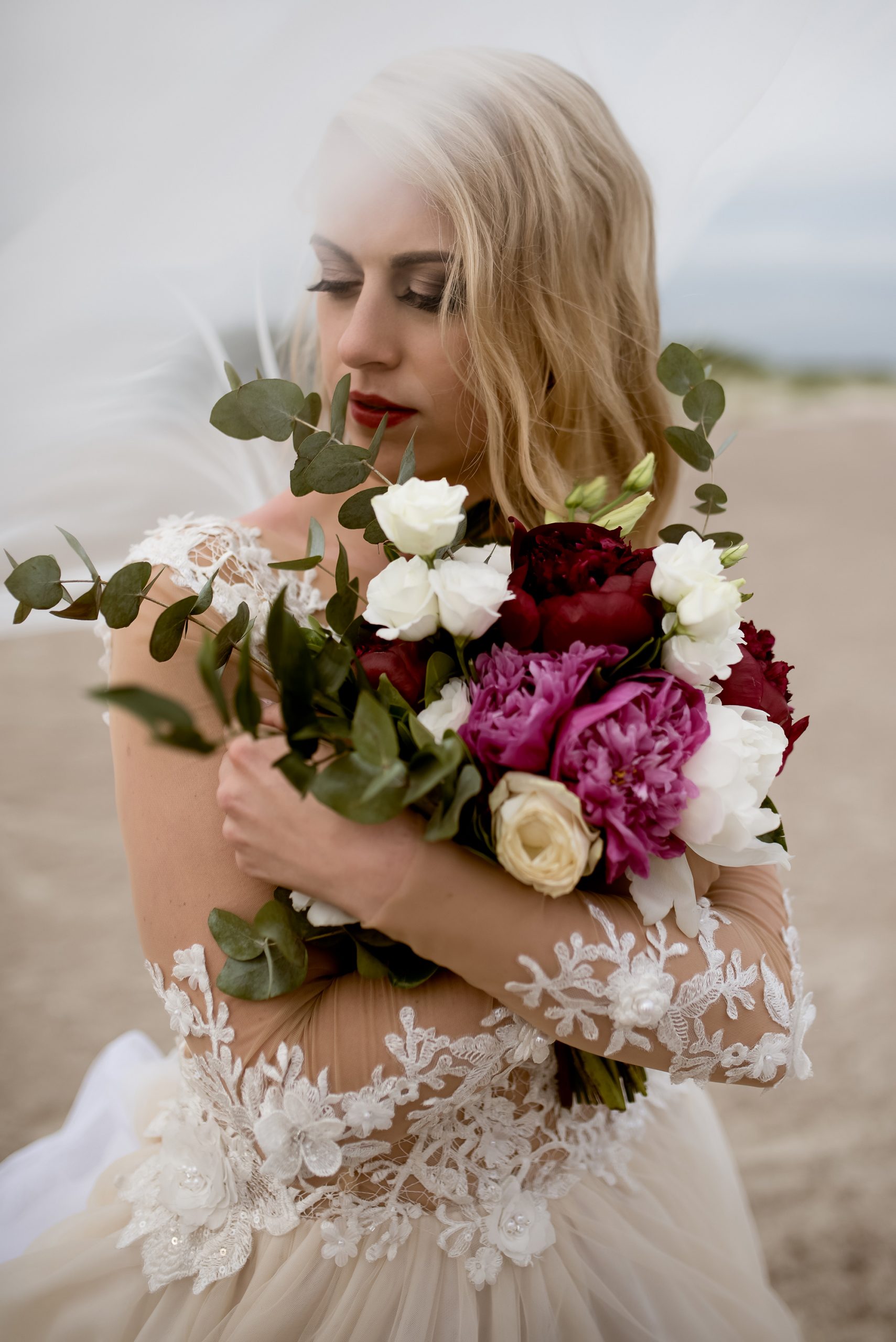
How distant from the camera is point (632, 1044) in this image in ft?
3.38

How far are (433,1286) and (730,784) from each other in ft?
2.37

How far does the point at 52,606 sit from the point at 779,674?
769 millimetres

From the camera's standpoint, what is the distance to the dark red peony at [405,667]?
0.97 m

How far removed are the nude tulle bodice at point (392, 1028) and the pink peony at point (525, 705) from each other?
148 millimetres

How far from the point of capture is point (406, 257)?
126 centimetres

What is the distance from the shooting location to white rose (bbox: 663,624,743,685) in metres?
0.95

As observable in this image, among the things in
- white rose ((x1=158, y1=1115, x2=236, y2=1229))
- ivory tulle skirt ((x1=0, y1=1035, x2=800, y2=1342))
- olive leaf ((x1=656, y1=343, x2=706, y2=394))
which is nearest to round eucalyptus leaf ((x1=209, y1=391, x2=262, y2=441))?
olive leaf ((x1=656, y1=343, x2=706, y2=394))

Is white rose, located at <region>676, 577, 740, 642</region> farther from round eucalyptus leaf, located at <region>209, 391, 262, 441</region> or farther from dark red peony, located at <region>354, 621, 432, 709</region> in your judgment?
round eucalyptus leaf, located at <region>209, 391, 262, 441</region>

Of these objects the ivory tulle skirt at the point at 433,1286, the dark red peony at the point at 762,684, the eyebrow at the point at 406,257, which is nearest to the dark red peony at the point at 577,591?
the dark red peony at the point at 762,684

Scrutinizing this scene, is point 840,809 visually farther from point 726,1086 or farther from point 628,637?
point 628,637

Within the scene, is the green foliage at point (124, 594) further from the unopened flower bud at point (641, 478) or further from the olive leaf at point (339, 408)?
the unopened flower bud at point (641, 478)

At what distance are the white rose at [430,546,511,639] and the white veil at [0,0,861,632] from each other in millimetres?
689

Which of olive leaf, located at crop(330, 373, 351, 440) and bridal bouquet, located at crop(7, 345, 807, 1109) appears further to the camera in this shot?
olive leaf, located at crop(330, 373, 351, 440)

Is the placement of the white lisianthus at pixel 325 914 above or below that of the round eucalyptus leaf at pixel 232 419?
below
